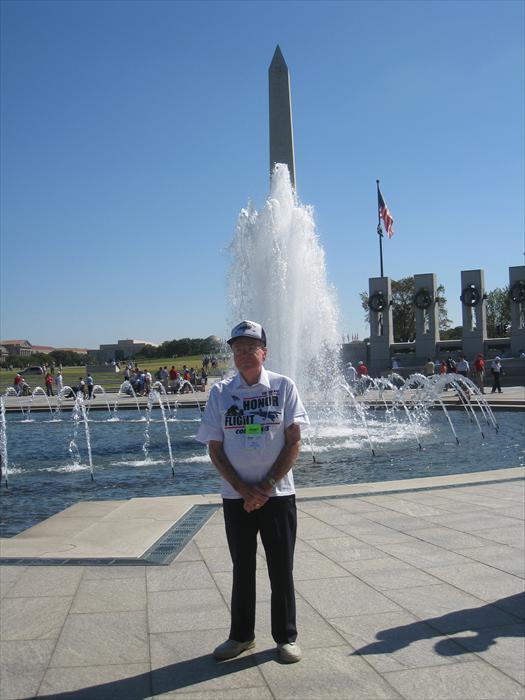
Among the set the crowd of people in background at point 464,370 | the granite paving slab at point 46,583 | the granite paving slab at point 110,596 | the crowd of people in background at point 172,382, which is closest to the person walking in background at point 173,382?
the crowd of people in background at point 172,382

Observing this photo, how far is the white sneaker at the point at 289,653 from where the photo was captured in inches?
144

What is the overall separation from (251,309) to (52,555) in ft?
53.2

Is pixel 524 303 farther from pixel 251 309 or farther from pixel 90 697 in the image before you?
pixel 90 697

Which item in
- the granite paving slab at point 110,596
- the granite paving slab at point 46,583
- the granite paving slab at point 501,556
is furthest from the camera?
the granite paving slab at point 501,556

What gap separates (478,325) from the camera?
4272 centimetres

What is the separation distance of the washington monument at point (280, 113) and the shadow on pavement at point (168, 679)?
24.5 meters

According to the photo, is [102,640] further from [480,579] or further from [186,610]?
[480,579]

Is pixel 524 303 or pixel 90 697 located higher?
pixel 524 303

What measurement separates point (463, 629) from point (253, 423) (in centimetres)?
178

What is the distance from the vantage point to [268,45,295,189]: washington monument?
2688cm

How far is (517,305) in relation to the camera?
4169 cm

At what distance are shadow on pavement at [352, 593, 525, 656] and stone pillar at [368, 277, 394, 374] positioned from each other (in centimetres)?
4078

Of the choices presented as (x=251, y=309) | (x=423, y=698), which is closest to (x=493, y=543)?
(x=423, y=698)

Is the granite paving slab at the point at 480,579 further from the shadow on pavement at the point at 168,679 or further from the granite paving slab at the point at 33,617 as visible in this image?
the granite paving slab at the point at 33,617
